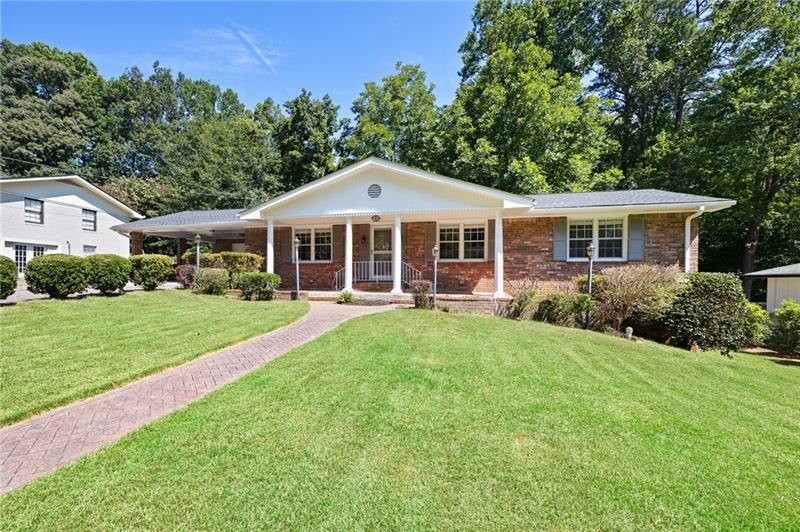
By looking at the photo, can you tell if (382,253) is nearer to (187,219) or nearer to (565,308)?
(565,308)

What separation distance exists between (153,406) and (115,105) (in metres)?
51.7

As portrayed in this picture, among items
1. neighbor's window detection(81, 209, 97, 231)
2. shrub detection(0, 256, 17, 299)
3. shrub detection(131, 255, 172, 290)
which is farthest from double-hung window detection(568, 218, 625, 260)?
neighbor's window detection(81, 209, 97, 231)

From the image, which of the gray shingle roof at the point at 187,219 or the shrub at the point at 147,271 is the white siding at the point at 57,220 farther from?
the shrub at the point at 147,271

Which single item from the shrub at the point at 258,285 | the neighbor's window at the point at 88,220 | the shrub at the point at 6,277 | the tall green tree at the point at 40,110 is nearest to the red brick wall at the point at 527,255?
the shrub at the point at 258,285

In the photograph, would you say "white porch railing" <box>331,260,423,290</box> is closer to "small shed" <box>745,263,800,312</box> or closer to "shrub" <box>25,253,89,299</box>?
A: "shrub" <box>25,253,89,299</box>

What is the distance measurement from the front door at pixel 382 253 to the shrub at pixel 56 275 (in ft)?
31.0

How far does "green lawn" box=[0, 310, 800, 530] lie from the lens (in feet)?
7.90

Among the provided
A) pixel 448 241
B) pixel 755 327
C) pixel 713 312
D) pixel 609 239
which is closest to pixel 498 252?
pixel 448 241

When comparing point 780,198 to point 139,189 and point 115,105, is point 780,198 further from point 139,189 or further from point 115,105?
point 115,105

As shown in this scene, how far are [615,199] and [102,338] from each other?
1473 cm

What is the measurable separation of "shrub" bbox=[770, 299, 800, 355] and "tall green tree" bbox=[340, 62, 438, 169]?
738 inches

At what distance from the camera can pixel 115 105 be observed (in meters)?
41.4

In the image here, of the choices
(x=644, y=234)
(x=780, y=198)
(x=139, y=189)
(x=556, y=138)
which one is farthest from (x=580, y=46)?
(x=139, y=189)

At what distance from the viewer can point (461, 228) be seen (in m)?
13.8
